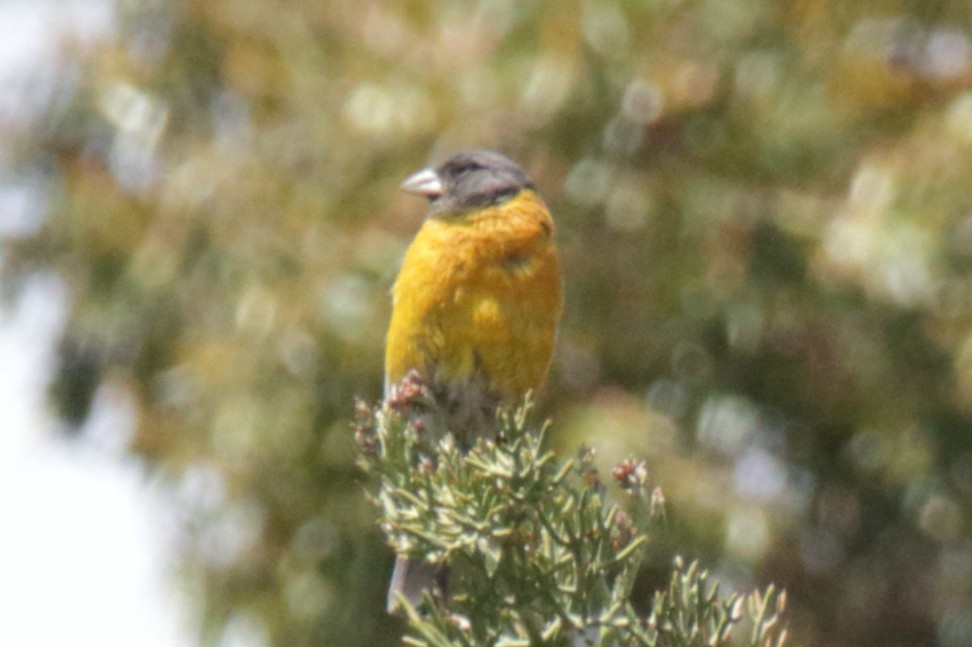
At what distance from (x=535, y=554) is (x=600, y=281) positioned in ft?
13.7

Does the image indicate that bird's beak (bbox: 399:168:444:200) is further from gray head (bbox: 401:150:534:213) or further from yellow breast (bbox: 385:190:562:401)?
yellow breast (bbox: 385:190:562:401)

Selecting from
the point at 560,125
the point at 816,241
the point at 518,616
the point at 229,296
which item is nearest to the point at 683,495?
the point at 816,241

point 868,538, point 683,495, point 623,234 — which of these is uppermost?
point 623,234

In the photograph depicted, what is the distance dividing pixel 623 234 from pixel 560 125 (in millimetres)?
522

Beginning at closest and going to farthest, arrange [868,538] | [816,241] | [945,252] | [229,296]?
1. [945,252]
2. [816,241]
3. [229,296]
4. [868,538]

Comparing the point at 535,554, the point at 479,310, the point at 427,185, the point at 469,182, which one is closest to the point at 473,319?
the point at 479,310

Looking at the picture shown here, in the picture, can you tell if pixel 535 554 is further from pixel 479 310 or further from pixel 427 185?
pixel 427 185

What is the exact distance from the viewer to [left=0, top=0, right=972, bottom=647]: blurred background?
240 inches

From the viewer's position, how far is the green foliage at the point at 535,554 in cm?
215

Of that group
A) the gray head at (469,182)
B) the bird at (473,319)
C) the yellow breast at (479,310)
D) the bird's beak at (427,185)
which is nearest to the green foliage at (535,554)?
the bird at (473,319)

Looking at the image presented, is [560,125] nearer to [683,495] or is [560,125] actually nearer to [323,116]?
[323,116]

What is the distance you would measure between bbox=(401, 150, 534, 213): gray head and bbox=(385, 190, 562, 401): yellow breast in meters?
0.27

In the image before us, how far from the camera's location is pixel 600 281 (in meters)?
6.38

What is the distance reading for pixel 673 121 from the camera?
6492 millimetres
